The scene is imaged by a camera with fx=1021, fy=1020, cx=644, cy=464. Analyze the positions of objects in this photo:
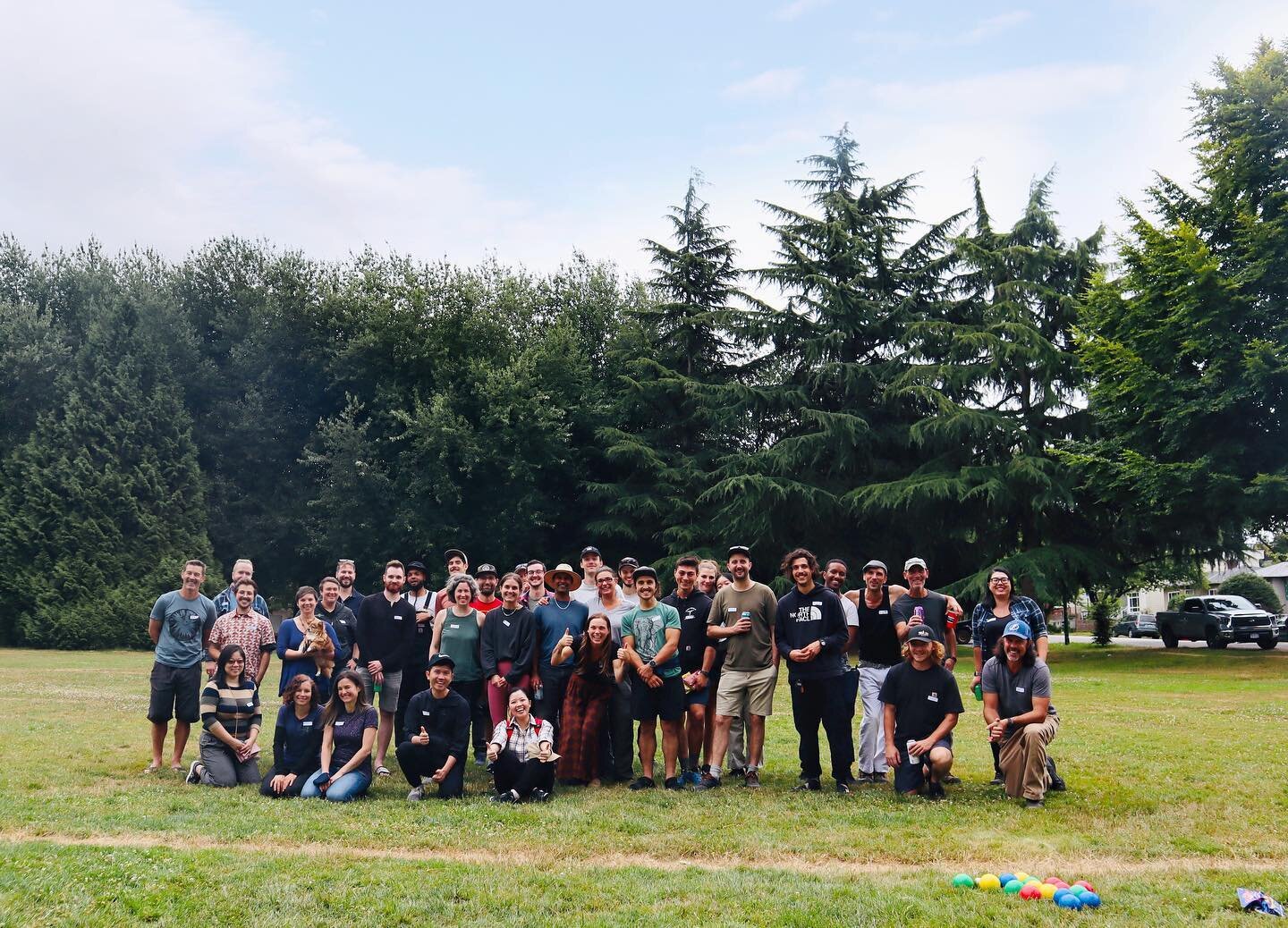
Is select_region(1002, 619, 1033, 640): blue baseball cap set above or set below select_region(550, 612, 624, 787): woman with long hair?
above

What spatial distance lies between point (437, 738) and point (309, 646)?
61.1 inches

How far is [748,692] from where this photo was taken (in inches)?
347

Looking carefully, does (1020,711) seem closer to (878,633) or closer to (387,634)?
(878,633)

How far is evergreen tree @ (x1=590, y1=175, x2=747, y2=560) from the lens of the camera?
3111 cm

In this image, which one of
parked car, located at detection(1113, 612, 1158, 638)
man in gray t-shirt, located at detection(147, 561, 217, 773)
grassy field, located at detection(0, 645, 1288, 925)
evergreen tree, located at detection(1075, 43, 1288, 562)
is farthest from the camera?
parked car, located at detection(1113, 612, 1158, 638)

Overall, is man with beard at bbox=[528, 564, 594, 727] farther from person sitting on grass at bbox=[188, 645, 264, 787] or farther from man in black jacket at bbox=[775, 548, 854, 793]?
person sitting on grass at bbox=[188, 645, 264, 787]

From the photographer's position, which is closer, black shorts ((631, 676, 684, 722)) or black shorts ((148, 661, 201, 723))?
black shorts ((631, 676, 684, 722))

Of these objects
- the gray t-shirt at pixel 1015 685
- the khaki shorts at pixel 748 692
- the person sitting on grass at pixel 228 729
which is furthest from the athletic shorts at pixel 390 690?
the gray t-shirt at pixel 1015 685

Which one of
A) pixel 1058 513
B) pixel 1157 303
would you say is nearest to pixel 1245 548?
pixel 1058 513

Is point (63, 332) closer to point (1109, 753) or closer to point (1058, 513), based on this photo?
point (1058, 513)

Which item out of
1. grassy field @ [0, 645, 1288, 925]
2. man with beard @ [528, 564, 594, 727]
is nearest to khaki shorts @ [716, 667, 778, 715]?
grassy field @ [0, 645, 1288, 925]

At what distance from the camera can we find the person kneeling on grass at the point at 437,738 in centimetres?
814

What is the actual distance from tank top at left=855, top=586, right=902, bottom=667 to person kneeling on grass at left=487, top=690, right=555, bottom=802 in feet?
9.60

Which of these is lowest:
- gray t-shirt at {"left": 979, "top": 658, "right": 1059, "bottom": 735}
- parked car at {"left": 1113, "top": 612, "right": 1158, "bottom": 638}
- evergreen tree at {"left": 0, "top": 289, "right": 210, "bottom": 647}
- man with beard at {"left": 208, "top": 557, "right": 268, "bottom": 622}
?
parked car at {"left": 1113, "top": 612, "right": 1158, "bottom": 638}
